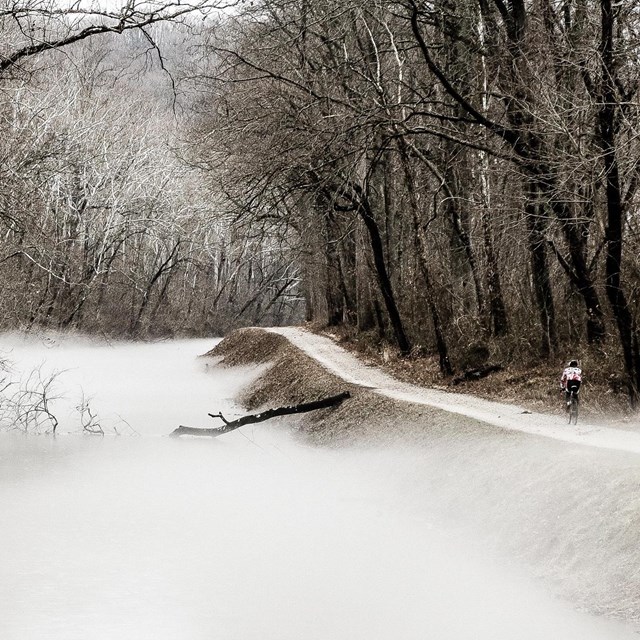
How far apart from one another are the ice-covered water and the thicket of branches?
497 cm

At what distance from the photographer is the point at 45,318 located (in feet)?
129

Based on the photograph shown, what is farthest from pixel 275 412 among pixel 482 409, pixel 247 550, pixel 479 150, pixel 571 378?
pixel 571 378

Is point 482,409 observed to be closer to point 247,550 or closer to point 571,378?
point 571,378

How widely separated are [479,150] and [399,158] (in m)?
7.00

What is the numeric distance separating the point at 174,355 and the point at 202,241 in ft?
40.0

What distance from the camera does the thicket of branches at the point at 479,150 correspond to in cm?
1392

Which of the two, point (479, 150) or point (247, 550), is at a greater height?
point (479, 150)

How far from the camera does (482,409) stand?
634 inches

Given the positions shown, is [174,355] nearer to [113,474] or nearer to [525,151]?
[113,474]

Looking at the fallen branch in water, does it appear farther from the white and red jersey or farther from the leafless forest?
the white and red jersey

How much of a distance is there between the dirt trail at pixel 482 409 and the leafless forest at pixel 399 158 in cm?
146

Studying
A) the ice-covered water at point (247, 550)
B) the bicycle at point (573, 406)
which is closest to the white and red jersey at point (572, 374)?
the bicycle at point (573, 406)

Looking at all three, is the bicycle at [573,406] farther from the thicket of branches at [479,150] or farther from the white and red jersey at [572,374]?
the thicket of branches at [479,150]

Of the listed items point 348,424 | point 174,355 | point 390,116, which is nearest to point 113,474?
point 348,424
